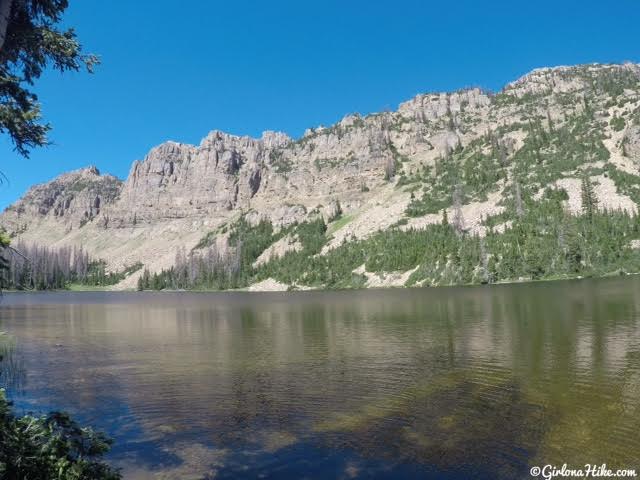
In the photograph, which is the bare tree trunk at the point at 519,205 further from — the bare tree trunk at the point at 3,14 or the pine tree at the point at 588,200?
the bare tree trunk at the point at 3,14

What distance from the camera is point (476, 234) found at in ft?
575

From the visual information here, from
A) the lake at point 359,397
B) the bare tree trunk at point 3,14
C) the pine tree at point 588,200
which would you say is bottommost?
the lake at point 359,397

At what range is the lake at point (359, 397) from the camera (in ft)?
56.1

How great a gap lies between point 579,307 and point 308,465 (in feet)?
184

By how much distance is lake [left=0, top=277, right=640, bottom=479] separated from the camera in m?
17.1

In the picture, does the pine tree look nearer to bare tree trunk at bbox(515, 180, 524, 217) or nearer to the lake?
bare tree trunk at bbox(515, 180, 524, 217)

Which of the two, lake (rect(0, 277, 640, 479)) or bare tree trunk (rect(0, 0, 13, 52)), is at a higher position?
bare tree trunk (rect(0, 0, 13, 52))

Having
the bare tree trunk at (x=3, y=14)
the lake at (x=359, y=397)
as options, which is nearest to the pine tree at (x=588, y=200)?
the lake at (x=359, y=397)

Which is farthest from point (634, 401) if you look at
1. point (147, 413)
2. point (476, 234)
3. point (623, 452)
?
point (476, 234)

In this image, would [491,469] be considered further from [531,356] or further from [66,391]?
[66,391]

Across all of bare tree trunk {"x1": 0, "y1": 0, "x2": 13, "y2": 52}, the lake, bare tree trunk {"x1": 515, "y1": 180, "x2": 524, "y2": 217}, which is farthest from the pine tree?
bare tree trunk {"x1": 0, "y1": 0, "x2": 13, "y2": 52}

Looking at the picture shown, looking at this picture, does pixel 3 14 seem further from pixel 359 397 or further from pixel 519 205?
pixel 519 205

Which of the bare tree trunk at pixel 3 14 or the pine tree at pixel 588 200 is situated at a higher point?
the pine tree at pixel 588 200

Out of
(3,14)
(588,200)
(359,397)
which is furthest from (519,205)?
(3,14)
